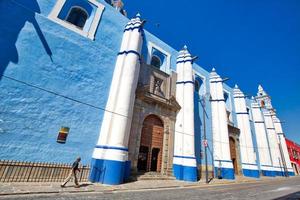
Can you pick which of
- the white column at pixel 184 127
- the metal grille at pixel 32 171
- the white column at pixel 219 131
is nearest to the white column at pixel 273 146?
the white column at pixel 219 131

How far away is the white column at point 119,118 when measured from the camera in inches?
393

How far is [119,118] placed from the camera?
11.2m

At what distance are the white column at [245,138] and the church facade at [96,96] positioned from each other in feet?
18.9

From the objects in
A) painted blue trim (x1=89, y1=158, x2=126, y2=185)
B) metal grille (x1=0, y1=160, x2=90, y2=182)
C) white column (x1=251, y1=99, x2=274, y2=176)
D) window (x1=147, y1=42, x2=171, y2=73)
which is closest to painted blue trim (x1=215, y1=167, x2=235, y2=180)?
white column (x1=251, y1=99, x2=274, y2=176)

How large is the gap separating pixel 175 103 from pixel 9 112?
12.5m

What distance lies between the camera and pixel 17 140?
8406 mm

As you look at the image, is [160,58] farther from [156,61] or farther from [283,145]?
[283,145]

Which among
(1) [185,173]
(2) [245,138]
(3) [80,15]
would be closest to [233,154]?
(2) [245,138]

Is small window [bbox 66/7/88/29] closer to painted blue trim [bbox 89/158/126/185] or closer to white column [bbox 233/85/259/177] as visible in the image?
painted blue trim [bbox 89/158/126/185]

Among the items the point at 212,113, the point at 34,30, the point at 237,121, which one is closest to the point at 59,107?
the point at 34,30

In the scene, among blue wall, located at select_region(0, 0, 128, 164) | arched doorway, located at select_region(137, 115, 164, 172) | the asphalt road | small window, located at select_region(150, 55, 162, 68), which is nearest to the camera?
the asphalt road

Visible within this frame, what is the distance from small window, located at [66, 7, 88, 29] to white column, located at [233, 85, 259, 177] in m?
23.5

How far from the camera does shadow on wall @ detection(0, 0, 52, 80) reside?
348 inches

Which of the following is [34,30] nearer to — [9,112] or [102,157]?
[9,112]
